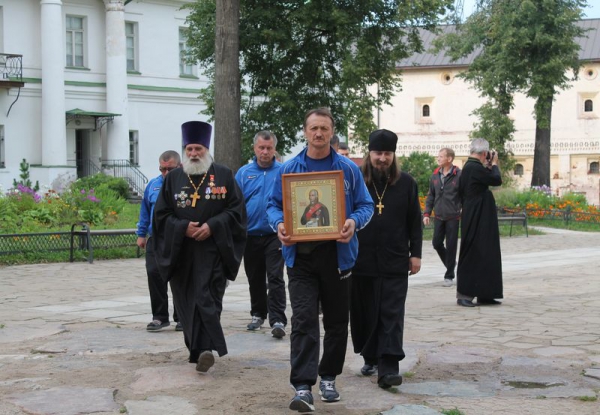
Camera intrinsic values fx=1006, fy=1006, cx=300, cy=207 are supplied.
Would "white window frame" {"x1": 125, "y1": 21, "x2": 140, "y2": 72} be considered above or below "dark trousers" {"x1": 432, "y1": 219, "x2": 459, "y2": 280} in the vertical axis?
above

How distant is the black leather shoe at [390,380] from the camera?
693 cm

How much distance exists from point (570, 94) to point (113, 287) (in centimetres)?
5121

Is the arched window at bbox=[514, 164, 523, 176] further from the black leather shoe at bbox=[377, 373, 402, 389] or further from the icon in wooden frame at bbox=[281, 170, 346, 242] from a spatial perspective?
the icon in wooden frame at bbox=[281, 170, 346, 242]

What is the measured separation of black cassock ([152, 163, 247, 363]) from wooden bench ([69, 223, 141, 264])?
9.96m

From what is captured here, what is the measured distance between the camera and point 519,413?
6242 millimetres

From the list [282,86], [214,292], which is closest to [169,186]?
[214,292]

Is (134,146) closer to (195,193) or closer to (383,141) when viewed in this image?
(195,193)

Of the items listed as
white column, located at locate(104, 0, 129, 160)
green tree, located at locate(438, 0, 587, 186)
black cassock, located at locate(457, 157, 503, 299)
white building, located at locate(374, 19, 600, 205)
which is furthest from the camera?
white building, located at locate(374, 19, 600, 205)

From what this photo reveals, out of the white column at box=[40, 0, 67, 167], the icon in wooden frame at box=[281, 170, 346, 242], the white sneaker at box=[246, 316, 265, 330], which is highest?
the white column at box=[40, 0, 67, 167]

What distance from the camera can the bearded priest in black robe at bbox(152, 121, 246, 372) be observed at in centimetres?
760

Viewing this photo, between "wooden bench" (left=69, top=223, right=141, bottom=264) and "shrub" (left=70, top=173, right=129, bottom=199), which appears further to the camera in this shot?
"shrub" (left=70, top=173, right=129, bottom=199)

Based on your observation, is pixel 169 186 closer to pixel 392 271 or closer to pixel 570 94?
pixel 392 271

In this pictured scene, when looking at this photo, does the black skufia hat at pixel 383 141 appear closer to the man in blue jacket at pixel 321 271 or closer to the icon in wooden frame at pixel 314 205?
the man in blue jacket at pixel 321 271

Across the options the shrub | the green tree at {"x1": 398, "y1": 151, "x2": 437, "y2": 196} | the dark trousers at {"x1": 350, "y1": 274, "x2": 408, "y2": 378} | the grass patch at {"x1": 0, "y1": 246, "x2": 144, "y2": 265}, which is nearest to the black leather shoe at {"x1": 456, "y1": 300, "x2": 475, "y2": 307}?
the dark trousers at {"x1": 350, "y1": 274, "x2": 408, "y2": 378}
